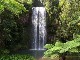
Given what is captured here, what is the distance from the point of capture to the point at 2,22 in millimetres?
16891

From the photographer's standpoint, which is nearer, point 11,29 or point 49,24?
point 11,29

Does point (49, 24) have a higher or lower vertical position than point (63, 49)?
higher

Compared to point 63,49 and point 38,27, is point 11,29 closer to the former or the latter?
point 38,27

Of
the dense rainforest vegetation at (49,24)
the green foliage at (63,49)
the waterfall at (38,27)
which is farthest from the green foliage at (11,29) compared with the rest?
the green foliage at (63,49)

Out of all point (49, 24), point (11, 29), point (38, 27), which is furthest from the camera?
point (38, 27)

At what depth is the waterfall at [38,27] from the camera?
21.1 metres

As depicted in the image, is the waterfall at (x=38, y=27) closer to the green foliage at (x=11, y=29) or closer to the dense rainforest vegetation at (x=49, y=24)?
the dense rainforest vegetation at (x=49, y=24)

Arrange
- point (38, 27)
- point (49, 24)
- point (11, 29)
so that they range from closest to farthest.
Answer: point (11, 29) → point (49, 24) → point (38, 27)

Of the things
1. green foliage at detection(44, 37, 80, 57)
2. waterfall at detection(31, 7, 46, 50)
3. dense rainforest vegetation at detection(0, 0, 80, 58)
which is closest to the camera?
green foliage at detection(44, 37, 80, 57)

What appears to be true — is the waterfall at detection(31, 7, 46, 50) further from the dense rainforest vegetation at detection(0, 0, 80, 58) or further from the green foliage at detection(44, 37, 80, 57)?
the green foliage at detection(44, 37, 80, 57)

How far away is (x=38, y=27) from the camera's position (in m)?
21.6

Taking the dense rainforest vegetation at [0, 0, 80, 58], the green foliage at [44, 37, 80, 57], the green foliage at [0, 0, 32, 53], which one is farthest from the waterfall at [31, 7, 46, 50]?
the green foliage at [44, 37, 80, 57]

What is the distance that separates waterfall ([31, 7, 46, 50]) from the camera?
2112cm

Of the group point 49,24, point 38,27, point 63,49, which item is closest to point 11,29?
point 38,27
